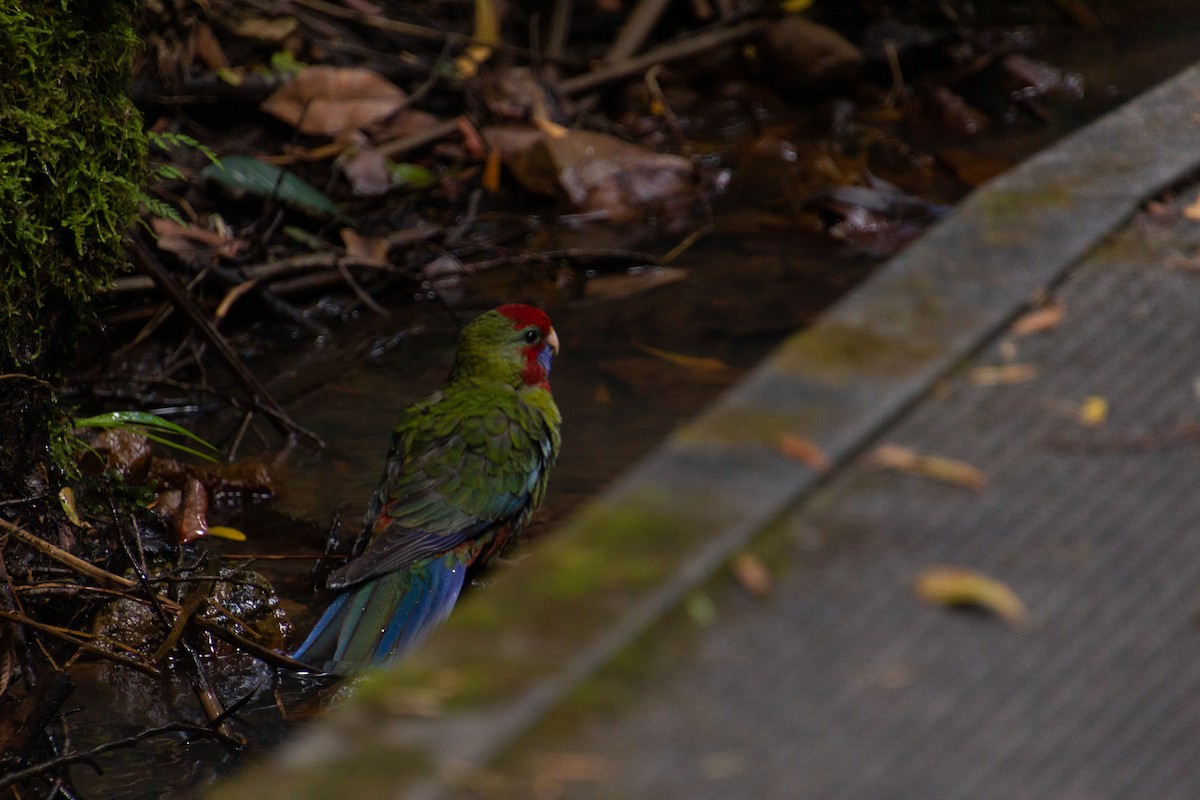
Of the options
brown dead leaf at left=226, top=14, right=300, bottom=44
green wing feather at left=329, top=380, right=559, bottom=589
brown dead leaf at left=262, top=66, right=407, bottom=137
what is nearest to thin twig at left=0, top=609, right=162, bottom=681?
green wing feather at left=329, top=380, right=559, bottom=589

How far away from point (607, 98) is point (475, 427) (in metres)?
4.28

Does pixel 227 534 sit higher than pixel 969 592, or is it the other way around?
pixel 969 592

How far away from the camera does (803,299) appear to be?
5.01m

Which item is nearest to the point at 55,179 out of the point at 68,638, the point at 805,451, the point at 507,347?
the point at 68,638

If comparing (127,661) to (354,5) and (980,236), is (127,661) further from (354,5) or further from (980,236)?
(354,5)

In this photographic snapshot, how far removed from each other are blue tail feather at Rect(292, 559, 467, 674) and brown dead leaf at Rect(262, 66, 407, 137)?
3.44 metres

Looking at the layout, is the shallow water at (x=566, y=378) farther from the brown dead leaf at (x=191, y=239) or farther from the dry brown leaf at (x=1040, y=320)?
the dry brown leaf at (x=1040, y=320)

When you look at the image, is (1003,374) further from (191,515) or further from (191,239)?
(191,239)

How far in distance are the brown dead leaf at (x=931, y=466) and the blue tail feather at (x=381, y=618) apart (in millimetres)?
1875

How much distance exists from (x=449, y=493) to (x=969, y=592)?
2.30 m

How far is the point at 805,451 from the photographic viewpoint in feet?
3.98

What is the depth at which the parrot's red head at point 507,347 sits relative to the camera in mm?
3643

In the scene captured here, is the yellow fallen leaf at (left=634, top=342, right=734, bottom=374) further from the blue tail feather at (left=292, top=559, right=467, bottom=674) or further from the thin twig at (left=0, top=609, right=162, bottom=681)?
the thin twig at (left=0, top=609, right=162, bottom=681)

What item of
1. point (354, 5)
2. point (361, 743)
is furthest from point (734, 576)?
point (354, 5)
